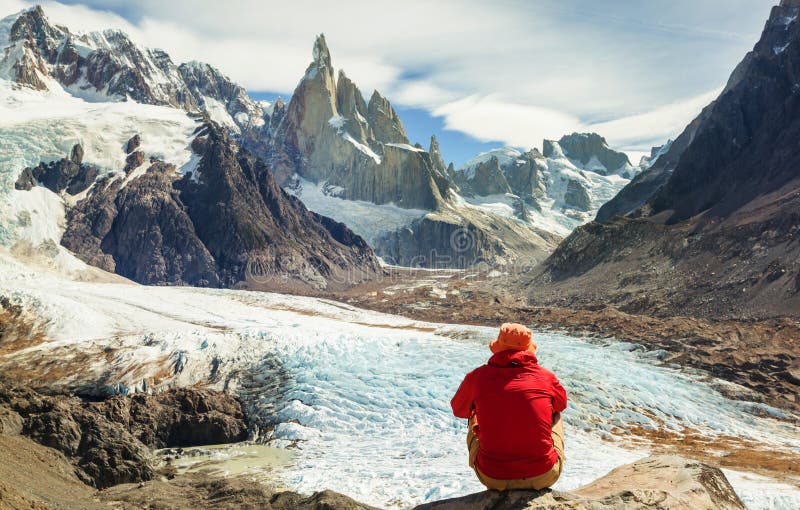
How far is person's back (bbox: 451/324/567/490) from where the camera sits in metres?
6.32

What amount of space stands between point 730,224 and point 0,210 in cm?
9335

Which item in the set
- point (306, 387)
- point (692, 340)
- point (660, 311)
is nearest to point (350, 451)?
point (306, 387)

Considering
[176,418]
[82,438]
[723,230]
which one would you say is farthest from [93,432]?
[723,230]

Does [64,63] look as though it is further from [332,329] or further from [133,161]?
[332,329]

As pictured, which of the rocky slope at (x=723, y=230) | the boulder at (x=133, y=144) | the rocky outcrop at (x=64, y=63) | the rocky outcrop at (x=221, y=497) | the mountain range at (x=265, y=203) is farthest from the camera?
the rocky outcrop at (x=64, y=63)

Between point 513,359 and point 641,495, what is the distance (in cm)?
259

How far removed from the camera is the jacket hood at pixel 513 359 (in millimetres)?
6578

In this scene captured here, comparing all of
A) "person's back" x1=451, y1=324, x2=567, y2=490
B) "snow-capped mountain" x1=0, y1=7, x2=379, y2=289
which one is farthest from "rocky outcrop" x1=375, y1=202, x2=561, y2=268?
"person's back" x1=451, y1=324, x2=567, y2=490

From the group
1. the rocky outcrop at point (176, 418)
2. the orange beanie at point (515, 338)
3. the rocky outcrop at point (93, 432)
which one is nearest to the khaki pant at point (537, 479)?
the orange beanie at point (515, 338)

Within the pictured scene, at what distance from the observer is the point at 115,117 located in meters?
115

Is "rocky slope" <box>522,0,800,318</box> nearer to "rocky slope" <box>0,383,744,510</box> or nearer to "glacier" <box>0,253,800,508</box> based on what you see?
"glacier" <box>0,253,800,508</box>

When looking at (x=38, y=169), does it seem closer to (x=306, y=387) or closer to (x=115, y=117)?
(x=115, y=117)

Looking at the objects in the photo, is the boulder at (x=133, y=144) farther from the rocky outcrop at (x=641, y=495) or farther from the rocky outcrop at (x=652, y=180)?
the rocky outcrop at (x=641, y=495)

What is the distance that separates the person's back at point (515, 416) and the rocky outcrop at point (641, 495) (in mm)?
189
